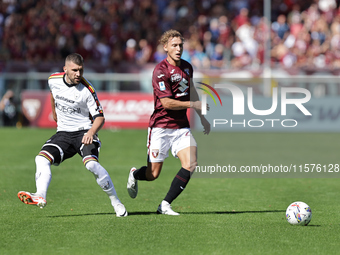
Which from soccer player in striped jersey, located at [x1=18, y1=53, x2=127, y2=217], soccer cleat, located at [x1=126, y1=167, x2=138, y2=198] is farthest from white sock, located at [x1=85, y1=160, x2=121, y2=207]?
soccer cleat, located at [x1=126, y1=167, x2=138, y2=198]

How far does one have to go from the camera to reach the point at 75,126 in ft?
24.7

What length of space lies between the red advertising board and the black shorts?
47.7ft

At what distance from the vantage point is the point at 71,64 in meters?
7.24

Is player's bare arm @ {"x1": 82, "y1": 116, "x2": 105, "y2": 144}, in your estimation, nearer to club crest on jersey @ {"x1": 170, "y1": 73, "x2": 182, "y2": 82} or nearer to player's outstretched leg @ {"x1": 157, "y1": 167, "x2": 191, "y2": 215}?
club crest on jersey @ {"x1": 170, "y1": 73, "x2": 182, "y2": 82}

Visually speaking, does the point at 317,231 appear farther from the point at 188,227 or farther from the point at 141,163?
the point at 141,163

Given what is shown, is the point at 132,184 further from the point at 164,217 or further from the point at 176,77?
the point at 176,77

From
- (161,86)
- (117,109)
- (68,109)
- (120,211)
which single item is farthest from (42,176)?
(117,109)

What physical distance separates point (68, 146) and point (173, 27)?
18709 millimetres

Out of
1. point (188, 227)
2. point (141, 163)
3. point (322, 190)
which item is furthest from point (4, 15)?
point (188, 227)

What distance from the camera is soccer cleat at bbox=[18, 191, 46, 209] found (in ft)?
21.9

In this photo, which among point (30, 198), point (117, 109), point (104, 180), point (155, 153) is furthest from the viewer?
point (117, 109)

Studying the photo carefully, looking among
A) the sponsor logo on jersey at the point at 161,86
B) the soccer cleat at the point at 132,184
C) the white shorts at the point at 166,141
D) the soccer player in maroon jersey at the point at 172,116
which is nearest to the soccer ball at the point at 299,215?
the soccer player in maroon jersey at the point at 172,116

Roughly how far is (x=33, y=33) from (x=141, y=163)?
13940 mm

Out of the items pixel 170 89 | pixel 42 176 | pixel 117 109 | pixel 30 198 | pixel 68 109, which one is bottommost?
pixel 117 109
